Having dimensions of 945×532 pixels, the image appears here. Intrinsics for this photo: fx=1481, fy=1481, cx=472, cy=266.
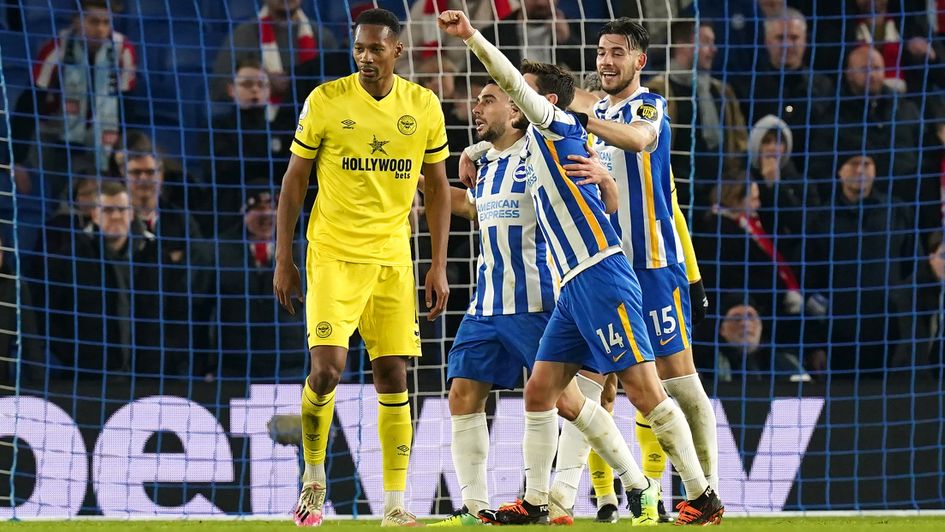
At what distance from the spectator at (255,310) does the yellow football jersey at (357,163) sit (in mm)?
2258

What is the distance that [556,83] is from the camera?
6207 millimetres

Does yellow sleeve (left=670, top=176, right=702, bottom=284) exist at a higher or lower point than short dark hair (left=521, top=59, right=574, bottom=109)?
lower

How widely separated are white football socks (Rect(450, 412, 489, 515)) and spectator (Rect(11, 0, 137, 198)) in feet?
12.1

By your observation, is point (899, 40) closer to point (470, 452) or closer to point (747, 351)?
point (747, 351)

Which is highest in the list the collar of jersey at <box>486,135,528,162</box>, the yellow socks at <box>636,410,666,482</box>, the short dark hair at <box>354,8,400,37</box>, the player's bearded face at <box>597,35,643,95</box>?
the short dark hair at <box>354,8,400,37</box>

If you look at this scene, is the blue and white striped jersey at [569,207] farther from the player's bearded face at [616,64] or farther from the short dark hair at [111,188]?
the short dark hair at [111,188]

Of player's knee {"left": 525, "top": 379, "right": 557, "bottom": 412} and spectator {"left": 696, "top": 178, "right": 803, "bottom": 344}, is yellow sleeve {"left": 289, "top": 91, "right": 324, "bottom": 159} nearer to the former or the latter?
player's knee {"left": 525, "top": 379, "right": 557, "bottom": 412}

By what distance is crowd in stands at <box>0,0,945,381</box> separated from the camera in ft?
29.2

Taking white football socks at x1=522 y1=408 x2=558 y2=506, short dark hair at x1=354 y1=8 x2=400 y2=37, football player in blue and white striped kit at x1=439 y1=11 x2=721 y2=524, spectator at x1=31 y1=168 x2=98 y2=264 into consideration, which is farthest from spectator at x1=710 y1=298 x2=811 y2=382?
spectator at x1=31 y1=168 x2=98 y2=264

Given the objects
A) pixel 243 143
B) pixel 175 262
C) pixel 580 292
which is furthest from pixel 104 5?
pixel 580 292

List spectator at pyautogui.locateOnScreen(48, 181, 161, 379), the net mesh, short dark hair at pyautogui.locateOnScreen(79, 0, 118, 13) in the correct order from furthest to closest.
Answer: short dark hair at pyautogui.locateOnScreen(79, 0, 118, 13) → spectator at pyautogui.locateOnScreen(48, 181, 161, 379) → the net mesh

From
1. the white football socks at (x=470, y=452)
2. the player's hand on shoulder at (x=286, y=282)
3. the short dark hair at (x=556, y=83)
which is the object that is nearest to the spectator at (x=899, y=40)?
the short dark hair at (x=556, y=83)

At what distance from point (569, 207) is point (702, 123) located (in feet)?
13.0

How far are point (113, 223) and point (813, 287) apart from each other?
4415mm
